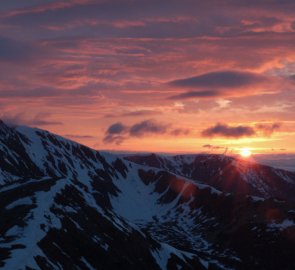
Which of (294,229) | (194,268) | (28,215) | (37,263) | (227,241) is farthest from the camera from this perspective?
(227,241)

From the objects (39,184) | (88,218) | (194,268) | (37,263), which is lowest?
(37,263)

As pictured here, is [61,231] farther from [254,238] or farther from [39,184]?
[254,238]

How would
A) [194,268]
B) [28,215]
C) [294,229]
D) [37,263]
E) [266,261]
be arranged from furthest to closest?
[294,229] → [266,261] → [194,268] → [28,215] → [37,263]

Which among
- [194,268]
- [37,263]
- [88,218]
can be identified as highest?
[88,218]

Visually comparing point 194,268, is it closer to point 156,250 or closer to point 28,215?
point 156,250

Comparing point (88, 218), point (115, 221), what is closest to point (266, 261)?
point (115, 221)

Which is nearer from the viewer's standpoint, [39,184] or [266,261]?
[39,184]

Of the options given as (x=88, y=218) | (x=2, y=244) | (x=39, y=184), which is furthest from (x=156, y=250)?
(x=2, y=244)

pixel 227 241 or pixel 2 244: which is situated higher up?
pixel 227 241

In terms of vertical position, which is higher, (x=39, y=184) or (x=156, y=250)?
(x=39, y=184)
